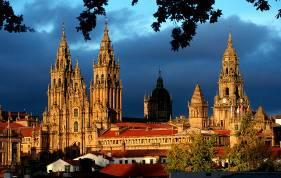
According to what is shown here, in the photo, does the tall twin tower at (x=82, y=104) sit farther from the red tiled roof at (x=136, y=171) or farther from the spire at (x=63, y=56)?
the red tiled roof at (x=136, y=171)

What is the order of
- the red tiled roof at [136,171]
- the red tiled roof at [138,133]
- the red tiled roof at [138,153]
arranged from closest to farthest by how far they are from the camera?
1. the red tiled roof at [136,171]
2. the red tiled roof at [138,153]
3. the red tiled roof at [138,133]

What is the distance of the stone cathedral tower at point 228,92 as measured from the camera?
161 metres

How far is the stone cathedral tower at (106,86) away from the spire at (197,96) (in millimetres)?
17939

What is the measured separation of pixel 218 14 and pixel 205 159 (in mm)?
71550

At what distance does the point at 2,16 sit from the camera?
14984 mm

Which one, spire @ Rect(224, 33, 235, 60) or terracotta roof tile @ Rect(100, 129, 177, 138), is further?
spire @ Rect(224, 33, 235, 60)

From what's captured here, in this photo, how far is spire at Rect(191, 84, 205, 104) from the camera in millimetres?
149850

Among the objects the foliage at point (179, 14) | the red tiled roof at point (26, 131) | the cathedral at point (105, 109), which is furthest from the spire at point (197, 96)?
the foliage at point (179, 14)

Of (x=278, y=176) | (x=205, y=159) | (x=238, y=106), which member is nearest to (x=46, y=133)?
(x=238, y=106)

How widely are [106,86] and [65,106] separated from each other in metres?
10.6

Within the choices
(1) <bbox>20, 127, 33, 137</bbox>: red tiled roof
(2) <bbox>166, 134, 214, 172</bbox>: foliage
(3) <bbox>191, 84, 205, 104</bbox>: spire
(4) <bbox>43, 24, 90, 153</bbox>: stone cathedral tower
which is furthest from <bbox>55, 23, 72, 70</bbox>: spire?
(2) <bbox>166, 134, 214, 172</bbox>: foliage

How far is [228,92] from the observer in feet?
540

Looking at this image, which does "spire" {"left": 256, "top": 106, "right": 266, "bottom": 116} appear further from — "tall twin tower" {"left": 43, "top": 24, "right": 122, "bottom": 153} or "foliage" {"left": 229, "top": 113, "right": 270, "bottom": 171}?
"foliage" {"left": 229, "top": 113, "right": 270, "bottom": 171}

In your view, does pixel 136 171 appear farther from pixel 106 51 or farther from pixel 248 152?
pixel 106 51
